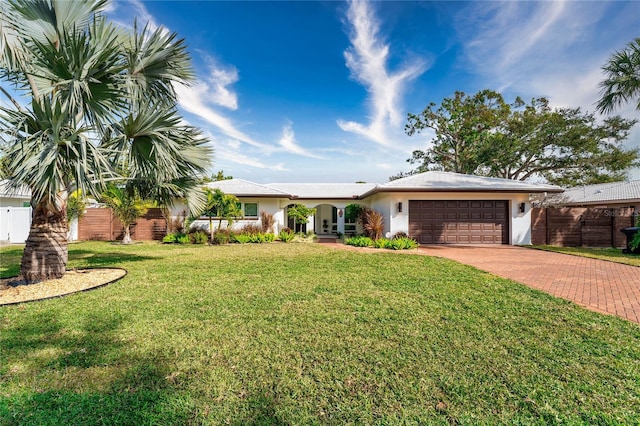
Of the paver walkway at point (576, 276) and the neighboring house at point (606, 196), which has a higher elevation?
the neighboring house at point (606, 196)

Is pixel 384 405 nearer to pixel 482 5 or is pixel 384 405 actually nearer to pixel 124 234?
pixel 482 5

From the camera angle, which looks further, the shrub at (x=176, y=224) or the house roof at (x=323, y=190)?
the house roof at (x=323, y=190)

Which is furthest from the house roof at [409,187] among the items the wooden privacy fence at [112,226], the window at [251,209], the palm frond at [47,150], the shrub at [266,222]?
the palm frond at [47,150]

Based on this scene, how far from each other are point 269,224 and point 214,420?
15.3 m

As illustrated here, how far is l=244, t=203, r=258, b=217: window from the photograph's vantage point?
1767 centimetres

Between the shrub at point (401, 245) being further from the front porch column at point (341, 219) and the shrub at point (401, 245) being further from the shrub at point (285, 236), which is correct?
the front porch column at point (341, 219)

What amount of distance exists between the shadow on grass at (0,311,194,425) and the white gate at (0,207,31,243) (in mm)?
16966

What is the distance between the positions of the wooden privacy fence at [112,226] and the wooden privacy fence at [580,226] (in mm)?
21575

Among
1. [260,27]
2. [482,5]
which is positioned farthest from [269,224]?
[482,5]

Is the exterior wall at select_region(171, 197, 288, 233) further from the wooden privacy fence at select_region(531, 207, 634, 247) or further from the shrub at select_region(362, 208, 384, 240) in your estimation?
the wooden privacy fence at select_region(531, 207, 634, 247)

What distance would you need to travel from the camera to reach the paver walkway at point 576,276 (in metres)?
5.24

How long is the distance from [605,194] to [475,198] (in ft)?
43.0

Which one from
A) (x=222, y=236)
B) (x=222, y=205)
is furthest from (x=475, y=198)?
(x=222, y=236)

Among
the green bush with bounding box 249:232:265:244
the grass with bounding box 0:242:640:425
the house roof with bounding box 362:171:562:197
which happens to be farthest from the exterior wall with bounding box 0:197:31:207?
the house roof with bounding box 362:171:562:197
